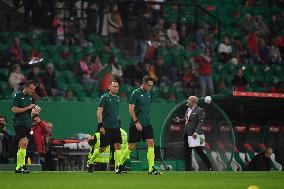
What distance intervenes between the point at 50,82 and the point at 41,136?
322 centimetres

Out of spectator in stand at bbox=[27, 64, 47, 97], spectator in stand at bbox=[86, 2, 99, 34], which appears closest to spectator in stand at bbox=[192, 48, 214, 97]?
spectator in stand at bbox=[86, 2, 99, 34]

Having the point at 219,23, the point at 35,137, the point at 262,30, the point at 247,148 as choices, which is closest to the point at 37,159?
the point at 35,137

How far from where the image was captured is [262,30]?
3569 centimetres

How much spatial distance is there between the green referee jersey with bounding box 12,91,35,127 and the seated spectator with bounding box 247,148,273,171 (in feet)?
27.4

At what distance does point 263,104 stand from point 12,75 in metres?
7.90

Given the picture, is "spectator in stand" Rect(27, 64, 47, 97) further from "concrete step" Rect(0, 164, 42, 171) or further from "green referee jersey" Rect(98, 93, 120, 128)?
"green referee jersey" Rect(98, 93, 120, 128)

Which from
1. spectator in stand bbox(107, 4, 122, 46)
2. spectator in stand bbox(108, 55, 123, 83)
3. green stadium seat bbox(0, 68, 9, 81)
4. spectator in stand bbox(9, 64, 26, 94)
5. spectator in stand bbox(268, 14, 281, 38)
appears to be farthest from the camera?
spectator in stand bbox(268, 14, 281, 38)

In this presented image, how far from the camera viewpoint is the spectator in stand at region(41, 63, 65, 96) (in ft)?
89.7

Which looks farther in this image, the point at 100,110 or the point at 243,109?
the point at 243,109

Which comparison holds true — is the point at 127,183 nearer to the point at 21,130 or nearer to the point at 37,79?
the point at 21,130

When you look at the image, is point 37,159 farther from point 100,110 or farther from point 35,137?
point 100,110

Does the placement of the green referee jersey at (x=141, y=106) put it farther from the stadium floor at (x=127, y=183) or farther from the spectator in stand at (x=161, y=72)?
the spectator in stand at (x=161, y=72)

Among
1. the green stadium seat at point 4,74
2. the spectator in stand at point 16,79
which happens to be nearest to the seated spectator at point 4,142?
the spectator in stand at point 16,79

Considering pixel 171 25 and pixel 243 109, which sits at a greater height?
pixel 171 25
